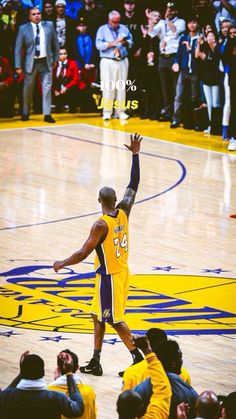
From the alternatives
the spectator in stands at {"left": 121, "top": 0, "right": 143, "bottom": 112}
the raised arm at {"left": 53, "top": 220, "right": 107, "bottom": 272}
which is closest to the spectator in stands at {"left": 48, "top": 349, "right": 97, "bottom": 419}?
the raised arm at {"left": 53, "top": 220, "right": 107, "bottom": 272}

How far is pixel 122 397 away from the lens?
6.82 metres

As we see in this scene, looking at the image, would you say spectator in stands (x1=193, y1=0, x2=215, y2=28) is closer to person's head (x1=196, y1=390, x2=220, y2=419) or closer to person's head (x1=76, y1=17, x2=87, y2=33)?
person's head (x1=76, y1=17, x2=87, y2=33)

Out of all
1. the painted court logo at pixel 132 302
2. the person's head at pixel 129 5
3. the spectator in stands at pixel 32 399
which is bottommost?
the painted court logo at pixel 132 302

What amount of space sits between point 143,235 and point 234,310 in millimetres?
3472

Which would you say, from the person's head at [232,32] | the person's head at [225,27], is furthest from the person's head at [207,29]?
the person's head at [232,32]

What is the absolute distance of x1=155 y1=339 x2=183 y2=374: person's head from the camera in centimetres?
802

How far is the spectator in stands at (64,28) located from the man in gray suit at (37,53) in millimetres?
1404

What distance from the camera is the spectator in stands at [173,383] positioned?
777cm

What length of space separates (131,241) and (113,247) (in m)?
5.08

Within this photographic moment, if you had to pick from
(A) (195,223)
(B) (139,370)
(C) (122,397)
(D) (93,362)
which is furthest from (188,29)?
(C) (122,397)

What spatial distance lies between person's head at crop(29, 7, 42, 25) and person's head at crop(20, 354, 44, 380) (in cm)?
1759

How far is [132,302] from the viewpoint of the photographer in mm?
12688

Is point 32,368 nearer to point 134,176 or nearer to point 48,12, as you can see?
point 134,176

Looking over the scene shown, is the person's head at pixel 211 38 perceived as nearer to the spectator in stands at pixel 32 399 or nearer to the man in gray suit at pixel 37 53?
the man in gray suit at pixel 37 53
